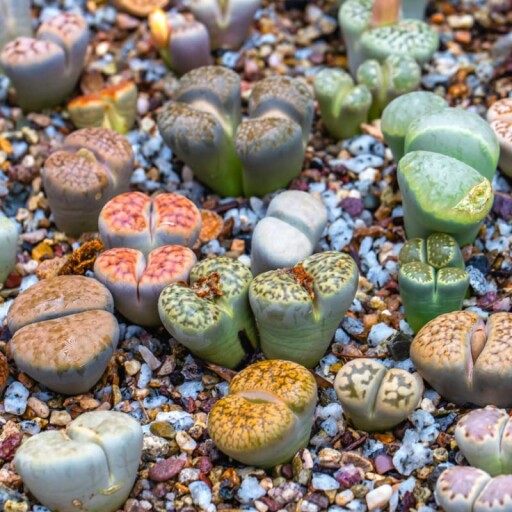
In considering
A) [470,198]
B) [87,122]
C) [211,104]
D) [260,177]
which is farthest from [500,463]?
[87,122]

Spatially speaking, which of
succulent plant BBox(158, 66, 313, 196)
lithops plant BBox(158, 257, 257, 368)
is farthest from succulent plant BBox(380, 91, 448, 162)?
lithops plant BBox(158, 257, 257, 368)

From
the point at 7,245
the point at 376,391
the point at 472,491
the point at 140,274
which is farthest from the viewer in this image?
the point at 7,245

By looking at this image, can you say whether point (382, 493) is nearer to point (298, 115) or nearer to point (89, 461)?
point (89, 461)

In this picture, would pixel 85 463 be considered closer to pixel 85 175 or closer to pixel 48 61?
pixel 85 175

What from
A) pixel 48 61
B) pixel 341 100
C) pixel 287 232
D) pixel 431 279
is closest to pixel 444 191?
pixel 431 279

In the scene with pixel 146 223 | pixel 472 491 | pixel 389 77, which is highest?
pixel 389 77

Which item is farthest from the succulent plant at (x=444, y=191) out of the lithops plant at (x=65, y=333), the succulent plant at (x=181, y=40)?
the succulent plant at (x=181, y=40)
